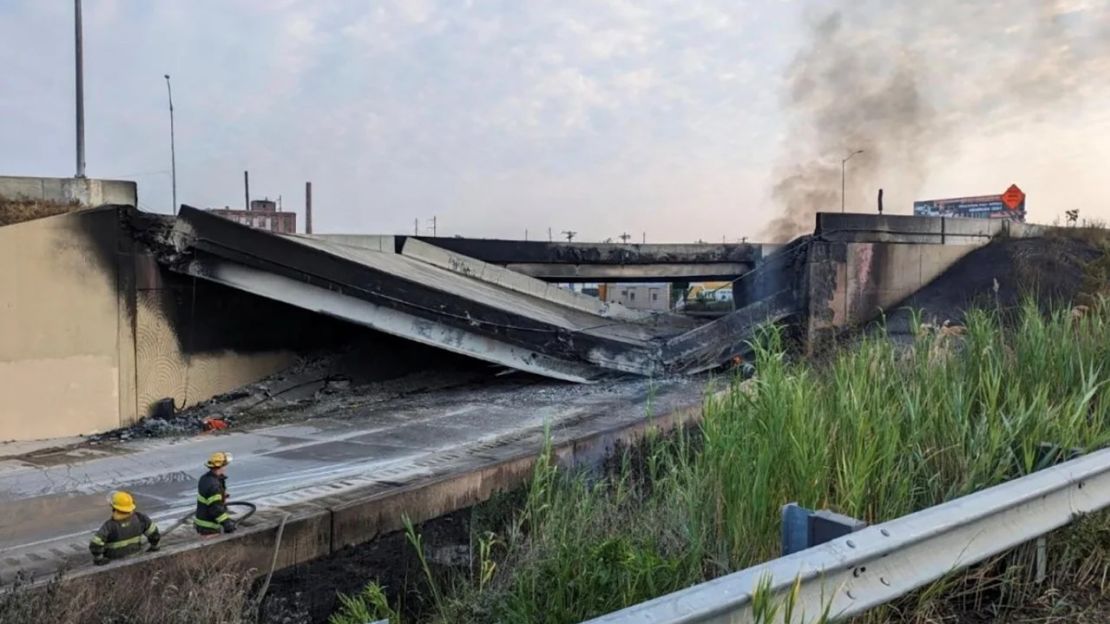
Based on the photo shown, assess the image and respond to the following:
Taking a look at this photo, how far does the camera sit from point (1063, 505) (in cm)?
273

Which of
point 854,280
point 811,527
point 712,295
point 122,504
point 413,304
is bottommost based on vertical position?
point 122,504

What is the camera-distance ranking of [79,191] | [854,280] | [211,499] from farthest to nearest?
[854,280]
[79,191]
[211,499]

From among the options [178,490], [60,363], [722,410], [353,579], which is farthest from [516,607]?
[60,363]

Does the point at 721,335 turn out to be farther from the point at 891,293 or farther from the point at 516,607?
the point at 516,607

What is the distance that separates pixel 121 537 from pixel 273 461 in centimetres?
307

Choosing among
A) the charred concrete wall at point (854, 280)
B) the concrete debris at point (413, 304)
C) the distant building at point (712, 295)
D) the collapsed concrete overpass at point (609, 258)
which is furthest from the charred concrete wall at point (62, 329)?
the distant building at point (712, 295)

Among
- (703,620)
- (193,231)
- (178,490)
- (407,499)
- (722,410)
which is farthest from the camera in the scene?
(193,231)

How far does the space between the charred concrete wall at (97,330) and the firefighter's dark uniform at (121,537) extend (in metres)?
5.34

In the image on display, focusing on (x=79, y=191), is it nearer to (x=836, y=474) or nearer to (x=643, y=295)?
(x=836, y=474)

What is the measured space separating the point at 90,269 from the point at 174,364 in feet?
5.95

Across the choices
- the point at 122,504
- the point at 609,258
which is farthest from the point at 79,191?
the point at 609,258

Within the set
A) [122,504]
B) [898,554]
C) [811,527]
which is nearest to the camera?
[898,554]

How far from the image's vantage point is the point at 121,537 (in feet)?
15.1

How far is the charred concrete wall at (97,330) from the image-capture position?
28.7 feet
